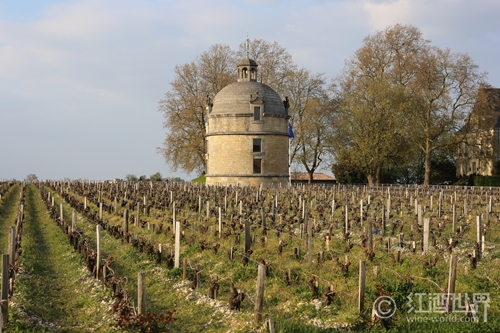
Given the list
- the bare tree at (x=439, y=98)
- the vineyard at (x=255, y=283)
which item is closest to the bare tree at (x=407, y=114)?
the bare tree at (x=439, y=98)

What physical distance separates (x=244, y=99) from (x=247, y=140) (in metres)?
3.55

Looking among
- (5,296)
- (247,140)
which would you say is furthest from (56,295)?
(247,140)

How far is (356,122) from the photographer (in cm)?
5003

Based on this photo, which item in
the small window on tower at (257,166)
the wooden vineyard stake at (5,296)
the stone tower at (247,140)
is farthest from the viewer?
the small window on tower at (257,166)

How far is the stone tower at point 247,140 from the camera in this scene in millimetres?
46219

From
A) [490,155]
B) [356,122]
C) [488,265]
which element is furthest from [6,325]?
[490,155]

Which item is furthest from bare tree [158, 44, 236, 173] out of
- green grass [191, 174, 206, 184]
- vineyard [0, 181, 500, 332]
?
vineyard [0, 181, 500, 332]

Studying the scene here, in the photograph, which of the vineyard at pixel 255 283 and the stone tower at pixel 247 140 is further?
the stone tower at pixel 247 140

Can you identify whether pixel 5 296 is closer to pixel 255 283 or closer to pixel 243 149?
pixel 255 283

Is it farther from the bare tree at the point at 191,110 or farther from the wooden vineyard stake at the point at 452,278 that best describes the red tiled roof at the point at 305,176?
the wooden vineyard stake at the point at 452,278

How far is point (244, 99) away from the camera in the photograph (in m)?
46.7

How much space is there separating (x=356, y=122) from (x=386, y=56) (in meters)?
10.2

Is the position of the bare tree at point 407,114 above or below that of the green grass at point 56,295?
above

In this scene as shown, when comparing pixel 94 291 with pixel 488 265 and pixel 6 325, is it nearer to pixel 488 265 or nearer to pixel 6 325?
pixel 6 325
